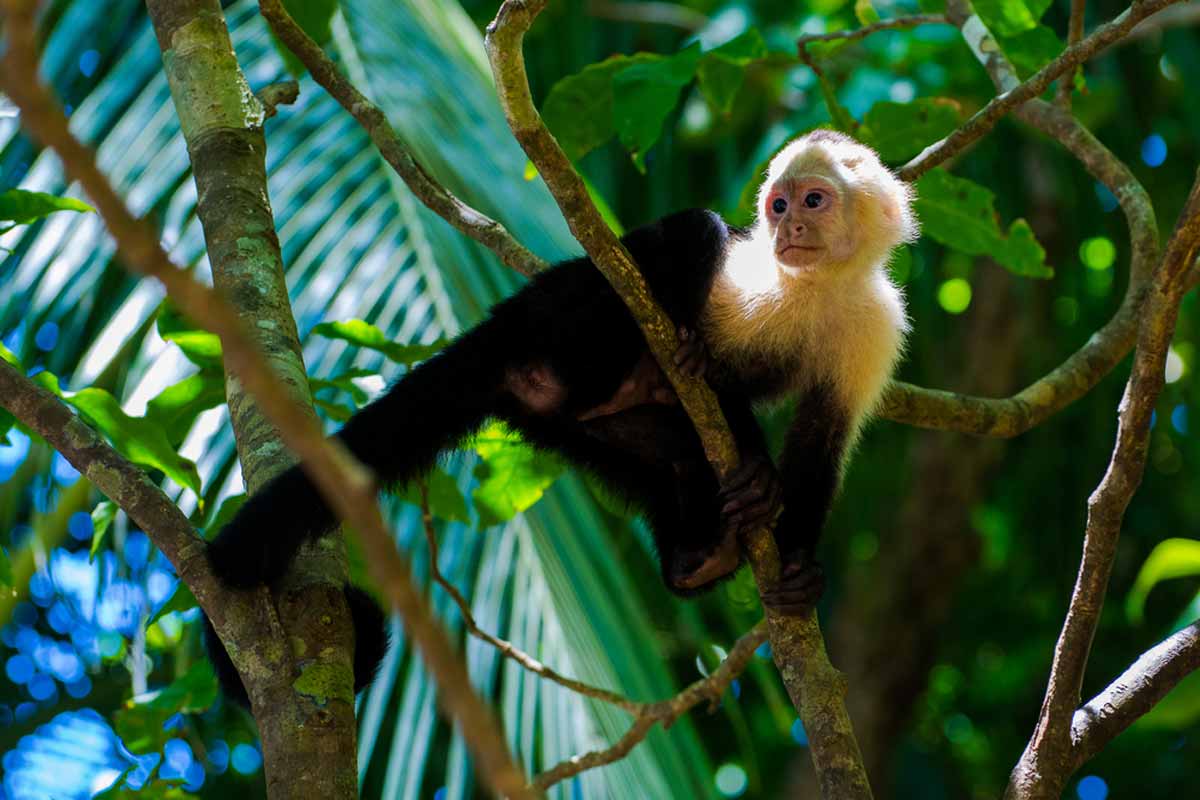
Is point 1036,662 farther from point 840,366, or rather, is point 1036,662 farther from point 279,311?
point 279,311

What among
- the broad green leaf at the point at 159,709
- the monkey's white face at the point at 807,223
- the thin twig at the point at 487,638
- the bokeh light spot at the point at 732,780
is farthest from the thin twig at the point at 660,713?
the bokeh light spot at the point at 732,780

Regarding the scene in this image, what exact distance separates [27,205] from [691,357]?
1.29m

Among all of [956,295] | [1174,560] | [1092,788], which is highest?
[956,295]

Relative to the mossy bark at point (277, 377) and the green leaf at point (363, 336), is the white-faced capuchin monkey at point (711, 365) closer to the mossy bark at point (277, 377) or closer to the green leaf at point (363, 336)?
the green leaf at point (363, 336)

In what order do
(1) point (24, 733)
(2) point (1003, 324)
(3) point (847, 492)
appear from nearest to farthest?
(1) point (24, 733) < (2) point (1003, 324) < (3) point (847, 492)

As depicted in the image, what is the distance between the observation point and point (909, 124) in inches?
130

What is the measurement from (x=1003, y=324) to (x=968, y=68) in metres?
2.14

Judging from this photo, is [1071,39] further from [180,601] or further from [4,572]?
[4,572]

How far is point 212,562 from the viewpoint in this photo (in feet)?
7.20

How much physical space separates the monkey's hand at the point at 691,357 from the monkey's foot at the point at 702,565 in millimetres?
569

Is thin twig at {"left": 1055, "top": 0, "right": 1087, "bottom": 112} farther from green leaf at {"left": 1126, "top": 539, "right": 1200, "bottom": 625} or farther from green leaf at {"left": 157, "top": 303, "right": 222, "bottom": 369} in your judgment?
green leaf at {"left": 157, "top": 303, "right": 222, "bottom": 369}

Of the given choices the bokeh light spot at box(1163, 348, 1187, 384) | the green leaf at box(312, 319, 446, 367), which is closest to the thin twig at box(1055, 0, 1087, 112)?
the green leaf at box(312, 319, 446, 367)

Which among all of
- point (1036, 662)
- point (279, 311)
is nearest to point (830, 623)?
point (1036, 662)

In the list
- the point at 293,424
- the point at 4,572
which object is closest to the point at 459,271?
the point at 4,572
